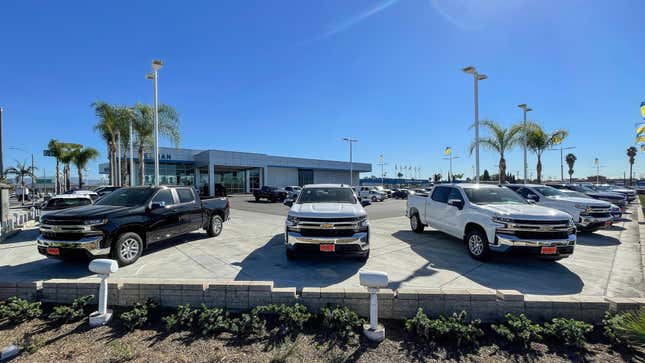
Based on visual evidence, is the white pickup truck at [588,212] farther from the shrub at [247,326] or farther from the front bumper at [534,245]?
the shrub at [247,326]

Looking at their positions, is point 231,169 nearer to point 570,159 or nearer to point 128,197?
point 128,197

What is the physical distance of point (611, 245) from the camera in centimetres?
823

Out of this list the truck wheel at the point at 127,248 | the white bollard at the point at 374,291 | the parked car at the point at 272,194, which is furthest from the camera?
the parked car at the point at 272,194

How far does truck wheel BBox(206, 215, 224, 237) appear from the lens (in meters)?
9.26

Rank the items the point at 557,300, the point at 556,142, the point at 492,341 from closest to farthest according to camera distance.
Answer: the point at 492,341 < the point at 557,300 < the point at 556,142

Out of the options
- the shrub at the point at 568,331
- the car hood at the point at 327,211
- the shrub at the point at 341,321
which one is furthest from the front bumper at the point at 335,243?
the shrub at the point at 568,331

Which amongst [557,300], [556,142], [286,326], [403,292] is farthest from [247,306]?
[556,142]

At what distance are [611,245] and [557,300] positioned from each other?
7.17m

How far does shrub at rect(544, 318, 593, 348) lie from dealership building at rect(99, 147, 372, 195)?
130ft

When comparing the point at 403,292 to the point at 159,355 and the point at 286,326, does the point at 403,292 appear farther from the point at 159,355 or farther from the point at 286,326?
the point at 159,355

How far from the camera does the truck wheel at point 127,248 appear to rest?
19.5 feet

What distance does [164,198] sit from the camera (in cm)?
745

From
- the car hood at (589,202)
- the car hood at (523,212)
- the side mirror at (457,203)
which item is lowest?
Answer: the car hood at (589,202)

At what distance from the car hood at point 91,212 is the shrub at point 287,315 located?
4495mm
